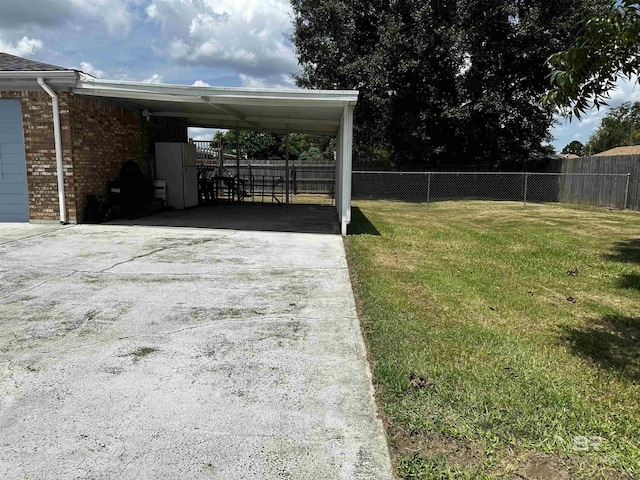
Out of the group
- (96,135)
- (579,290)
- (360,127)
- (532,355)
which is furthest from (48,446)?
(360,127)

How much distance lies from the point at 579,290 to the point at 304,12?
19.4 metres

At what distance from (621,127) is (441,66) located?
129 feet

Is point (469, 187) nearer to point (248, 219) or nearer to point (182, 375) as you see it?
point (248, 219)

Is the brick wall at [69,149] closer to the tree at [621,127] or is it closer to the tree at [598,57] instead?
the tree at [598,57]

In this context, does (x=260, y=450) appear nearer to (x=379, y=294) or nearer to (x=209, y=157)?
(x=379, y=294)

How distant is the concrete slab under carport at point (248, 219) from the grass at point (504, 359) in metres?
2.87

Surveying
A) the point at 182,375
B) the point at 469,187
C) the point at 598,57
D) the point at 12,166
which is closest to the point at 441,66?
the point at 469,187

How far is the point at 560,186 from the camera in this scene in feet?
66.1

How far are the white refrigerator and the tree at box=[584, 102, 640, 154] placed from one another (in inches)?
1863

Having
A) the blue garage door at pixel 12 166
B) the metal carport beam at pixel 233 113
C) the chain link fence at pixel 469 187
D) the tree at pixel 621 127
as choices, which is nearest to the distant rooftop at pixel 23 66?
the blue garage door at pixel 12 166

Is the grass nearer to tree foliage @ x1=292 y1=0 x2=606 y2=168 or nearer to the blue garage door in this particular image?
the blue garage door

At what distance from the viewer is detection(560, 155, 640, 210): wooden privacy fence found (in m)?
15.5

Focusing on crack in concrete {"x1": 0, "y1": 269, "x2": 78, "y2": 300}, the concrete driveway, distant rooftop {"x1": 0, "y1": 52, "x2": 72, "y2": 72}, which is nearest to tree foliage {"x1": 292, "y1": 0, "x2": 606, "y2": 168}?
distant rooftop {"x1": 0, "y1": 52, "x2": 72, "y2": 72}

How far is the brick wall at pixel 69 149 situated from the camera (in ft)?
30.1
